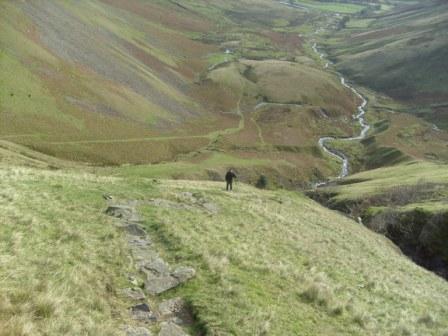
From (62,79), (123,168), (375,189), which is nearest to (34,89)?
(62,79)

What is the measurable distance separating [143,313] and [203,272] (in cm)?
412

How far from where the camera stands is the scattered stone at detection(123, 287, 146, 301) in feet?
50.0

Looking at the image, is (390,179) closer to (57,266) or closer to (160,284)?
(160,284)

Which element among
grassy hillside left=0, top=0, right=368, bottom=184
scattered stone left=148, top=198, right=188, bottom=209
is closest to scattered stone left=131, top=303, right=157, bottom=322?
scattered stone left=148, top=198, right=188, bottom=209

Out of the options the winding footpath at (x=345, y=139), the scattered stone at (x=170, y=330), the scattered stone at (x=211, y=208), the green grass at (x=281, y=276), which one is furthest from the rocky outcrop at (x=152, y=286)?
the winding footpath at (x=345, y=139)

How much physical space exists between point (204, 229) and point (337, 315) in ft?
30.6

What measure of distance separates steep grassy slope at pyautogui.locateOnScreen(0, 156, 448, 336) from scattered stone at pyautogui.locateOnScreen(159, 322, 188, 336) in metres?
0.77

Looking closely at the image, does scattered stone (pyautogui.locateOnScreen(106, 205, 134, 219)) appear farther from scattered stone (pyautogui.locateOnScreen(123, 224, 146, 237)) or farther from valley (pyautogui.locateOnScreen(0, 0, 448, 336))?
scattered stone (pyautogui.locateOnScreen(123, 224, 146, 237))

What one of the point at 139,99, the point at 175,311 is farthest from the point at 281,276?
the point at 139,99

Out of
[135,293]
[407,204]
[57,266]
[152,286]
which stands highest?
[407,204]

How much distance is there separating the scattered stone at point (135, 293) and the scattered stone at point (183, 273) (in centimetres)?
187

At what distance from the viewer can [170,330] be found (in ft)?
45.7

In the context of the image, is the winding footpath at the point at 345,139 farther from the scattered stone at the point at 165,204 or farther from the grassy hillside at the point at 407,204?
the scattered stone at the point at 165,204

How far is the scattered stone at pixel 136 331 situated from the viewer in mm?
13006
